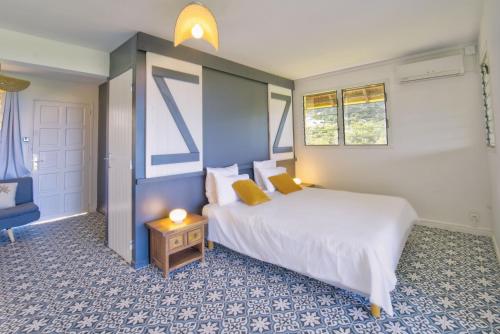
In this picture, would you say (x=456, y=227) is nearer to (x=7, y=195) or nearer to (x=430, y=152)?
(x=430, y=152)

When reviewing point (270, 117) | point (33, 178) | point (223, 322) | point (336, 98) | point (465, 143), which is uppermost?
point (336, 98)

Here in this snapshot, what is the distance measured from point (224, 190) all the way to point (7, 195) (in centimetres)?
334

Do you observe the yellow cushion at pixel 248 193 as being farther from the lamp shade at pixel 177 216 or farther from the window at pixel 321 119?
the window at pixel 321 119

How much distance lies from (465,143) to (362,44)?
2025mm

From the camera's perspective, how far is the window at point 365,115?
407cm

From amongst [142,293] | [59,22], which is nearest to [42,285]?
[142,293]

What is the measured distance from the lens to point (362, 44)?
3.26 meters

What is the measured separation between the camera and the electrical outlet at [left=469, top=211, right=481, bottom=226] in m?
3.36

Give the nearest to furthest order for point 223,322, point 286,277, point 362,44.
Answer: point 223,322 < point 286,277 < point 362,44

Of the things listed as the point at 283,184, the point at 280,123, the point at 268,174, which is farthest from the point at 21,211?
the point at 280,123

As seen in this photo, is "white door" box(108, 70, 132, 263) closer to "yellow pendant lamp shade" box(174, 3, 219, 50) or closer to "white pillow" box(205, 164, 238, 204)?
"white pillow" box(205, 164, 238, 204)

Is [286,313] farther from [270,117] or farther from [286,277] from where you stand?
[270,117]

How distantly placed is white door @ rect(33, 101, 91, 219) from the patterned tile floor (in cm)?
173

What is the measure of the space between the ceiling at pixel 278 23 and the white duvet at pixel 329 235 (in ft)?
6.77
